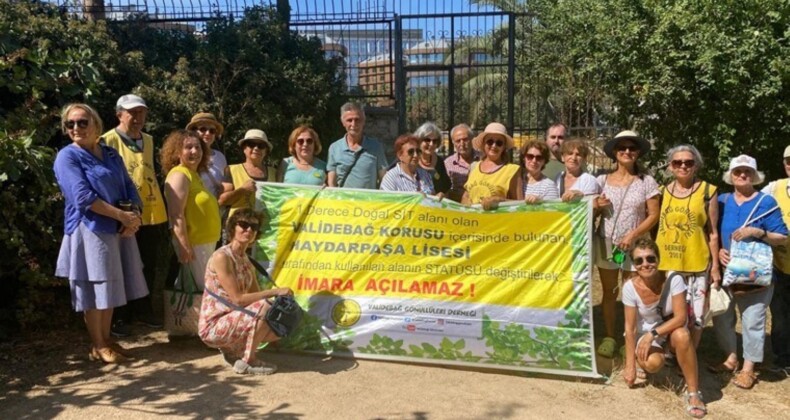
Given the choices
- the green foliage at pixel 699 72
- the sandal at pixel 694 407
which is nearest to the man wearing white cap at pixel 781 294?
the sandal at pixel 694 407

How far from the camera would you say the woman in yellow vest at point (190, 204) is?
4723mm

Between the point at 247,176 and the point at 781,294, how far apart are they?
4.30m

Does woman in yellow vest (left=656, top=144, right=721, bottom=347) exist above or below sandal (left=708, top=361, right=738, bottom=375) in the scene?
above

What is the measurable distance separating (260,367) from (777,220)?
3.83 m

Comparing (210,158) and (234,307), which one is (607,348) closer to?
(234,307)

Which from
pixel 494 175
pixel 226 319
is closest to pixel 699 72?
pixel 494 175

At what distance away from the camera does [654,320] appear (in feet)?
14.7

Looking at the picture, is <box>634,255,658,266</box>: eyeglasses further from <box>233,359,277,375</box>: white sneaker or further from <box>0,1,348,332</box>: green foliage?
<box>0,1,348,332</box>: green foliage

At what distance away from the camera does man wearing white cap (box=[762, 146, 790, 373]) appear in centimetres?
474

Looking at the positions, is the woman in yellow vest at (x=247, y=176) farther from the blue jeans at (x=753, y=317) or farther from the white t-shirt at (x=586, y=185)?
the blue jeans at (x=753, y=317)

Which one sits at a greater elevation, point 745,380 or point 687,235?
point 687,235

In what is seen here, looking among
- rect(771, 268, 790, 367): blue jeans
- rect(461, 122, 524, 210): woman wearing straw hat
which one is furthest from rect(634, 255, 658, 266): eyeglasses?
rect(771, 268, 790, 367): blue jeans

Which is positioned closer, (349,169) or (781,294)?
(781,294)

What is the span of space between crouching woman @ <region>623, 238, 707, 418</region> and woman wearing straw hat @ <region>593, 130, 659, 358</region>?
0.33 metres
